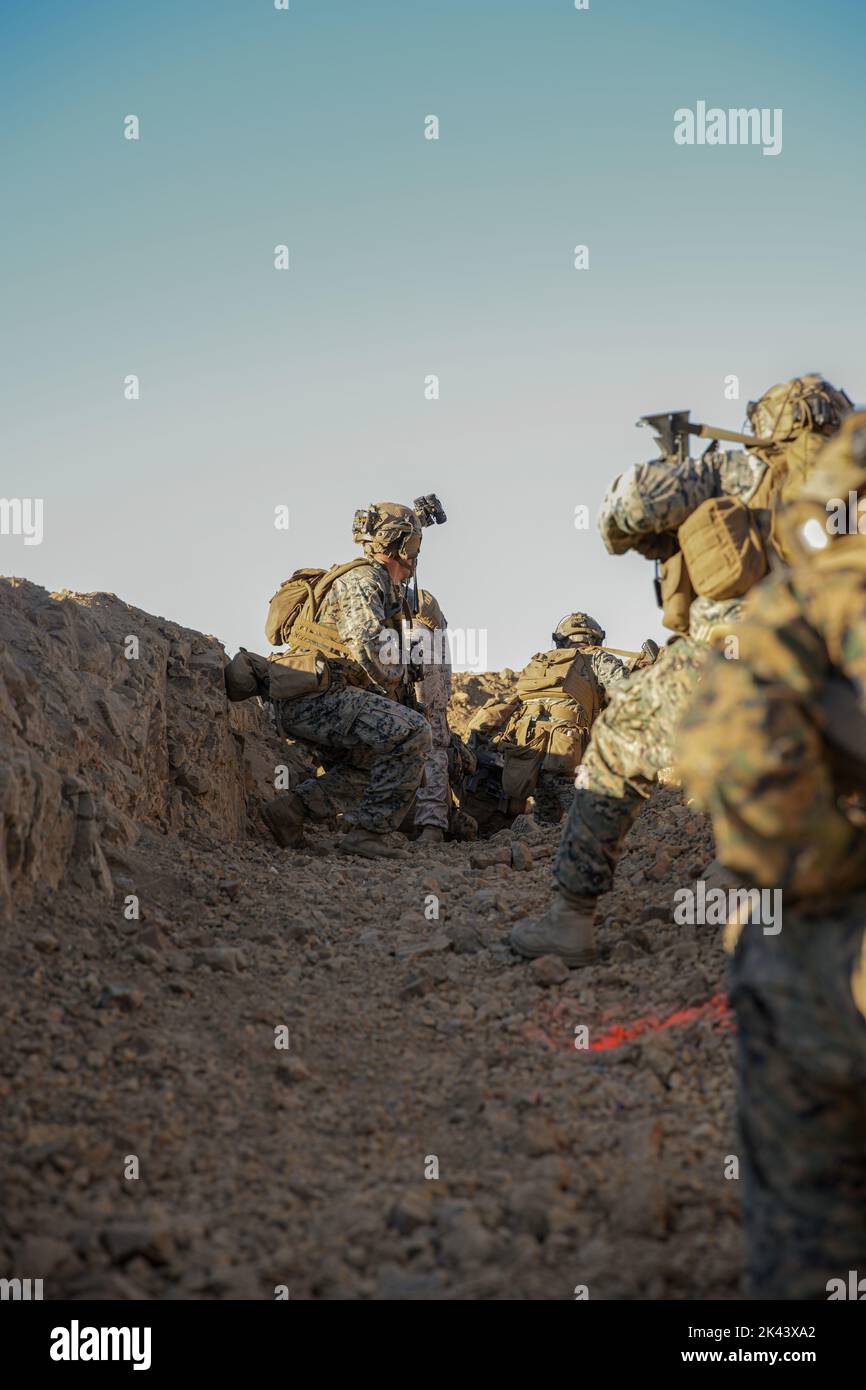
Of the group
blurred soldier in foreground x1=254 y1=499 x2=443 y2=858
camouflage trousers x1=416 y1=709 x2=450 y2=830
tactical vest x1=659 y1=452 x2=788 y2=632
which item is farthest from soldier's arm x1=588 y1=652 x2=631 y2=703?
tactical vest x1=659 y1=452 x2=788 y2=632

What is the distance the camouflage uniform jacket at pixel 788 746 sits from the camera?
171 cm

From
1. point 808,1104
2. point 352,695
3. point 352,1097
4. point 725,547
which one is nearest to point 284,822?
point 352,695

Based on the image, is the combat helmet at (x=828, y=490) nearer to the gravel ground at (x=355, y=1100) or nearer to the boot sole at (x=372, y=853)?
the gravel ground at (x=355, y=1100)

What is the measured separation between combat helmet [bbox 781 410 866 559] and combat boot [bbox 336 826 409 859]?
5488 millimetres

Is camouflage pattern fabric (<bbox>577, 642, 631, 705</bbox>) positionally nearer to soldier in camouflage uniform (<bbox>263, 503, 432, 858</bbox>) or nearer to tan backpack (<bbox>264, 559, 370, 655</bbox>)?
soldier in camouflage uniform (<bbox>263, 503, 432, 858</bbox>)

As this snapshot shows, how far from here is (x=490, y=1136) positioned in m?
3.21

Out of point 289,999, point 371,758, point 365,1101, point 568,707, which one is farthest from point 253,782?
point 365,1101

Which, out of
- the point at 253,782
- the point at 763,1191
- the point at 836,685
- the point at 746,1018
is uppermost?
the point at 253,782

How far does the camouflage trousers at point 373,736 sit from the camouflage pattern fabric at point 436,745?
0.58 metres

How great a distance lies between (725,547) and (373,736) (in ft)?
13.3

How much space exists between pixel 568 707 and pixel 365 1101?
20.8 ft
